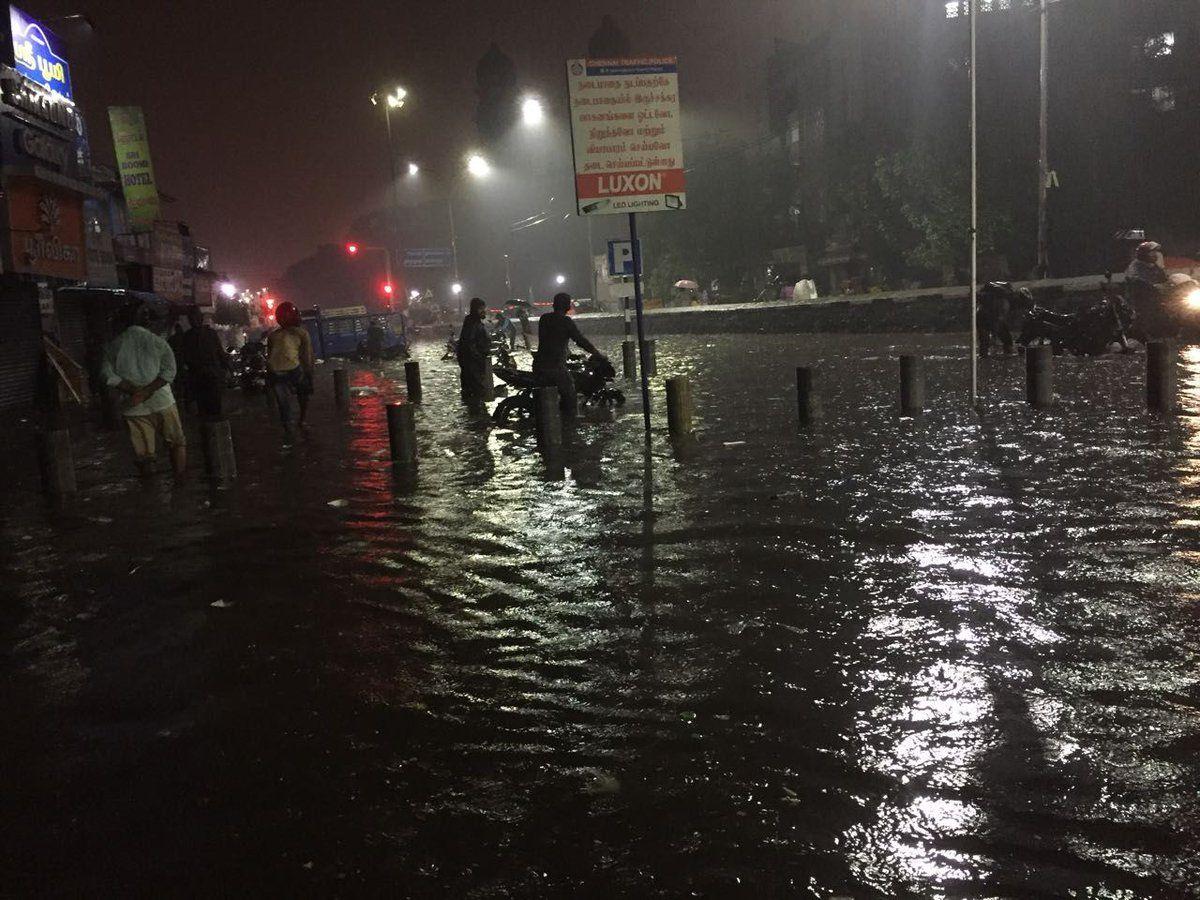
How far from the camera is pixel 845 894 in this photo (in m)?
2.89

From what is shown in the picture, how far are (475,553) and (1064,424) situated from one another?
7.14 m

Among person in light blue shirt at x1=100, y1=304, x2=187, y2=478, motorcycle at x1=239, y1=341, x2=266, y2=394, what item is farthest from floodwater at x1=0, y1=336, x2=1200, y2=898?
motorcycle at x1=239, y1=341, x2=266, y2=394

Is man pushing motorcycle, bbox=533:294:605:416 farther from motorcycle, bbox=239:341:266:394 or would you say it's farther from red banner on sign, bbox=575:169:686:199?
motorcycle, bbox=239:341:266:394

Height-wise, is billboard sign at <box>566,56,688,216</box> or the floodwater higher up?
billboard sign at <box>566,56,688,216</box>

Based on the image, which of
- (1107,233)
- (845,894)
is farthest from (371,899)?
(1107,233)

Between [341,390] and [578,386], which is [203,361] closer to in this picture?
[341,390]

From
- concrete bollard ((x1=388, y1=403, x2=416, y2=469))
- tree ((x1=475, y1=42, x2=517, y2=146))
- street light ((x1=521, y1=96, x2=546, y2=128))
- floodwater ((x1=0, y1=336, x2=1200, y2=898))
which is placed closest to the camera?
floodwater ((x1=0, y1=336, x2=1200, y2=898))

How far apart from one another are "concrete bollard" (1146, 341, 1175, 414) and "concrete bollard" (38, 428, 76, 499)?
39.0 feet

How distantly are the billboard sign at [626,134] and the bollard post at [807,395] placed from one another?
2.56 m

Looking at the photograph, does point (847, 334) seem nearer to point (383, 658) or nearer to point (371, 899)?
point (383, 658)

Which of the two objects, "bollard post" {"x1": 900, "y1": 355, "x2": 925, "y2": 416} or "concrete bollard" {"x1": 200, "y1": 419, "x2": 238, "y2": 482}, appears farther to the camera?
"bollard post" {"x1": 900, "y1": 355, "x2": 925, "y2": 416}

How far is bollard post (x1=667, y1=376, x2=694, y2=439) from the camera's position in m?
12.2

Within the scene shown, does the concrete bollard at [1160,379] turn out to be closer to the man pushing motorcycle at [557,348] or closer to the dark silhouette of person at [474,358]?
the man pushing motorcycle at [557,348]

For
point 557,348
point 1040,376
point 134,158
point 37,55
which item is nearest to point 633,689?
point 1040,376
